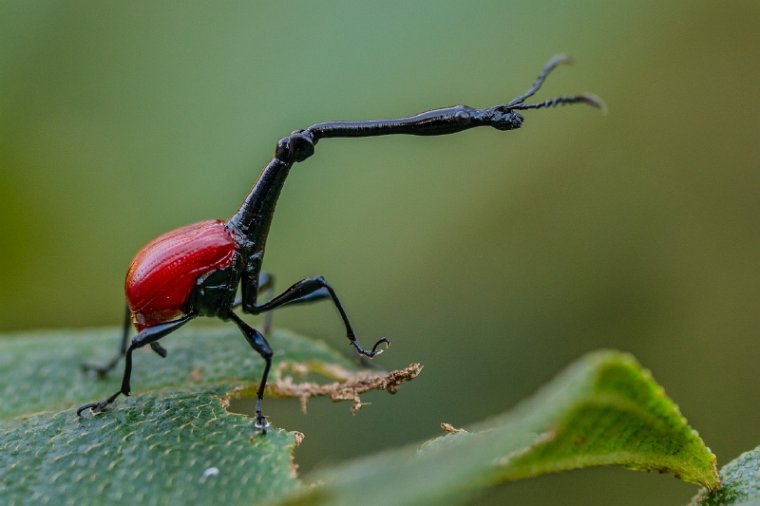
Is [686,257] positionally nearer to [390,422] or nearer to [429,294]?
[429,294]

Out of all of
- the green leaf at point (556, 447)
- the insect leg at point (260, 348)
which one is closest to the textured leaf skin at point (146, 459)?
the green leaf at point (556, 447)

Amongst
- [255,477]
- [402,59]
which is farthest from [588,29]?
[255,477]

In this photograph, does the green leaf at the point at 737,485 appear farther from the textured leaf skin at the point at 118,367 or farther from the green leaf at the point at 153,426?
the textured leaf skin at the point at 118,367

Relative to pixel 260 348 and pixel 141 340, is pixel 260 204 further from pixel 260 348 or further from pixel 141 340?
pixel 141 340

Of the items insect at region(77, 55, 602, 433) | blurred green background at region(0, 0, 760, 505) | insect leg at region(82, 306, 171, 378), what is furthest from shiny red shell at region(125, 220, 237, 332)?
blurred green background at region(0, 0, 760, 505)

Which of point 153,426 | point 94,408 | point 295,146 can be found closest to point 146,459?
point 153,426
